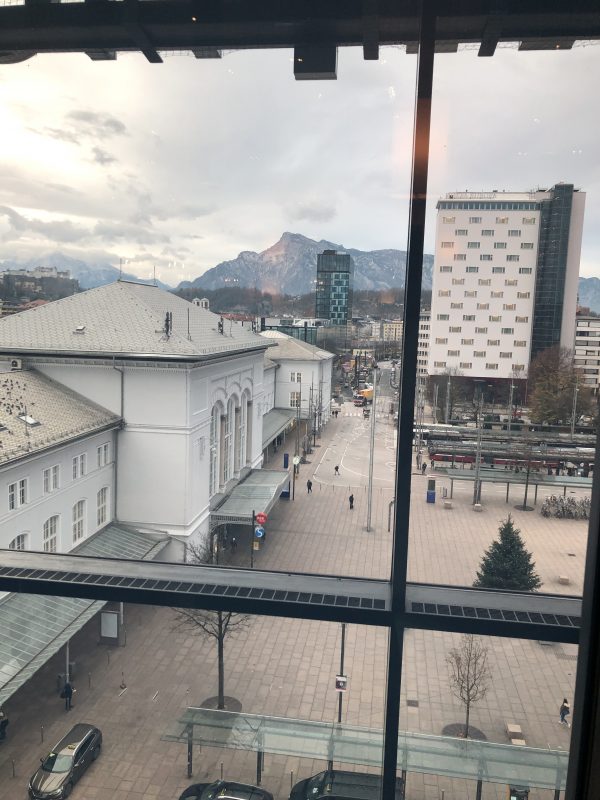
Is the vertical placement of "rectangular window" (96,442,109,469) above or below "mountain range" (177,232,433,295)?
below

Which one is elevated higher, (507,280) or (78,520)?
(507,280)

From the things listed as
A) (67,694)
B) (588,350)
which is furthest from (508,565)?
(67,694)

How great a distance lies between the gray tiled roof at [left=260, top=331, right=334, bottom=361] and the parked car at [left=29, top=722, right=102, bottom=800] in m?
1.92

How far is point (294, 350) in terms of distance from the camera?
13.3 ft

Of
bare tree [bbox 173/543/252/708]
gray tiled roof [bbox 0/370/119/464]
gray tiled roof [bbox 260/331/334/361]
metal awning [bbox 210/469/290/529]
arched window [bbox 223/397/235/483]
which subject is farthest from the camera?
arched window [bbox 223/397/235/483]

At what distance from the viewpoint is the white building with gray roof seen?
4535 mm

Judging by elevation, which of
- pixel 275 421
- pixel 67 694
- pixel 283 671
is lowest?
pixel 67 694

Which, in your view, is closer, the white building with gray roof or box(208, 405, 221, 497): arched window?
the white building with gray roof

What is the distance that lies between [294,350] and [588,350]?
89.9 inches

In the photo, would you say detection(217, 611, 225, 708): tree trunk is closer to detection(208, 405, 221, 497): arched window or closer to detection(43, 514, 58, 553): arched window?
detection(43, 514, 58, 553): arched window

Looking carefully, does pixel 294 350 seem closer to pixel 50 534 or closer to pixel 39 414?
pixel 50 534

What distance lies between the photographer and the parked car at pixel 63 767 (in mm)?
2266

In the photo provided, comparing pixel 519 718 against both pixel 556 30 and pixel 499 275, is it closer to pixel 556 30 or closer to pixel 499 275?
pixel 499 275

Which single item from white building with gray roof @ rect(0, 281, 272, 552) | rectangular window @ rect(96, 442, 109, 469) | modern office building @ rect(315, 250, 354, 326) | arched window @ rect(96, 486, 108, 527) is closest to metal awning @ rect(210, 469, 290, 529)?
white building with gray roof @ rect(0, 281, 272, 552)
